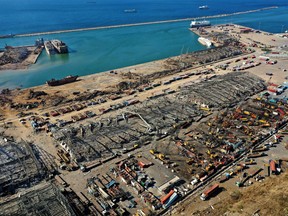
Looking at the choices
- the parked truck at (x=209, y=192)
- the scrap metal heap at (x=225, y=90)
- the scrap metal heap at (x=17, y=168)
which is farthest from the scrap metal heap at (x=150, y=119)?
the parked truck at (x=209, y=192)

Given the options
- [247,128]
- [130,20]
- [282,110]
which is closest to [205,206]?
[247,128]

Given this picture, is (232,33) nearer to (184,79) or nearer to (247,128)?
(184,79)

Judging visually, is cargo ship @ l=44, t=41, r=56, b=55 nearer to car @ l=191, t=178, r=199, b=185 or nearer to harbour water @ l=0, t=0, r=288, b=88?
harbour water @ l=0, t=0, r=288, b=88

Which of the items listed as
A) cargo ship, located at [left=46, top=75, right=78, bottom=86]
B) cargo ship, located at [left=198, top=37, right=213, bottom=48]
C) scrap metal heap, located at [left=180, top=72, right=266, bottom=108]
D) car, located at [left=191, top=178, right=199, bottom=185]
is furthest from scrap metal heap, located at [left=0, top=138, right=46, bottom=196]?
cargo ship, located at [left=198, top=37, right=213, bottom=48]

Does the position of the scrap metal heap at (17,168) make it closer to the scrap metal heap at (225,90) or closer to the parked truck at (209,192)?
the parked truck at (209,192)

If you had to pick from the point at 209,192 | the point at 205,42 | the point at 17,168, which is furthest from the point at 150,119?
the point at 205,42

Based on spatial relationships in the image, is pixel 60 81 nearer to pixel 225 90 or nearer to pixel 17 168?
pixel 17 168
